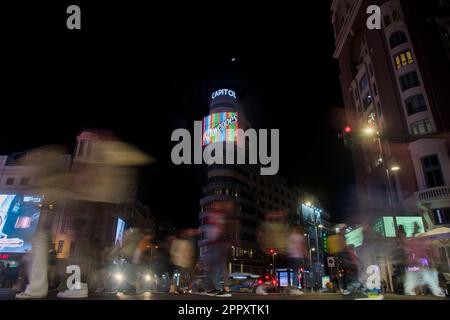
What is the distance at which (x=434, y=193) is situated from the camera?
78.1 feet

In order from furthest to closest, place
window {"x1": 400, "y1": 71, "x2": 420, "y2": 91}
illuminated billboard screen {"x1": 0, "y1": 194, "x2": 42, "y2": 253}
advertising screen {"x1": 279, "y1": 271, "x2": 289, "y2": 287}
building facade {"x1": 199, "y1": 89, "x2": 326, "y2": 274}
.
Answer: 1. building facade {"x1": 199, "y1": 89, "x2": 326, "y2": 274}
2. illuminated billboard screen {"x1": 0, "y1": 194, "x2": 42, "y2": 253}
3. window {"x1": 400, "y1": 71, "x2": 420, "y2": 91}
4. advertising screen {"x1": 279, "y1": 271, "x2": 289, "y2": 287}

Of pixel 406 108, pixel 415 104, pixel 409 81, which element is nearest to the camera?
pixel 415 104

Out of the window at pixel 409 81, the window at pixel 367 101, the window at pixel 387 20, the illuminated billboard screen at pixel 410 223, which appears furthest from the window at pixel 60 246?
the window at pixel 387 20

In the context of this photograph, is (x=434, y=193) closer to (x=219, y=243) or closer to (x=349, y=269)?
(x=349, y=269)

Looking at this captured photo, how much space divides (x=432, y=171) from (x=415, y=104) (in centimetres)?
751

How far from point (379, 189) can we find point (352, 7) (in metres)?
27.4

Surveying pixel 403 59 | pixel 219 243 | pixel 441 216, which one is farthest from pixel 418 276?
pixel 403 59

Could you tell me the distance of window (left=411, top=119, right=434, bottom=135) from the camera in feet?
88.5

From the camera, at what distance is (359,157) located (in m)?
40.2

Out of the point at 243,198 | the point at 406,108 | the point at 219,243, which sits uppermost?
the point at 243,198

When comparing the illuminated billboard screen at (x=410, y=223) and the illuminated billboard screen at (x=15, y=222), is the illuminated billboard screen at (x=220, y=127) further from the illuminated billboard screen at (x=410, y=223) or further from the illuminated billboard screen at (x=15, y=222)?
the illuminated billboard screen at (x=410, y=223)

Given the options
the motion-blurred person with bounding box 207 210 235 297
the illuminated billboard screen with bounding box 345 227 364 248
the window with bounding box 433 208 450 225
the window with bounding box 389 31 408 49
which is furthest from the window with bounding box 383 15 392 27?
the motion-blurred person with bounding box 207 210 235 297

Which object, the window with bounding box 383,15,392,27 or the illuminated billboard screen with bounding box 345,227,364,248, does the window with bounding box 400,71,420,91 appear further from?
the illuminated billboard screen with bounding box 345,227,364,248
